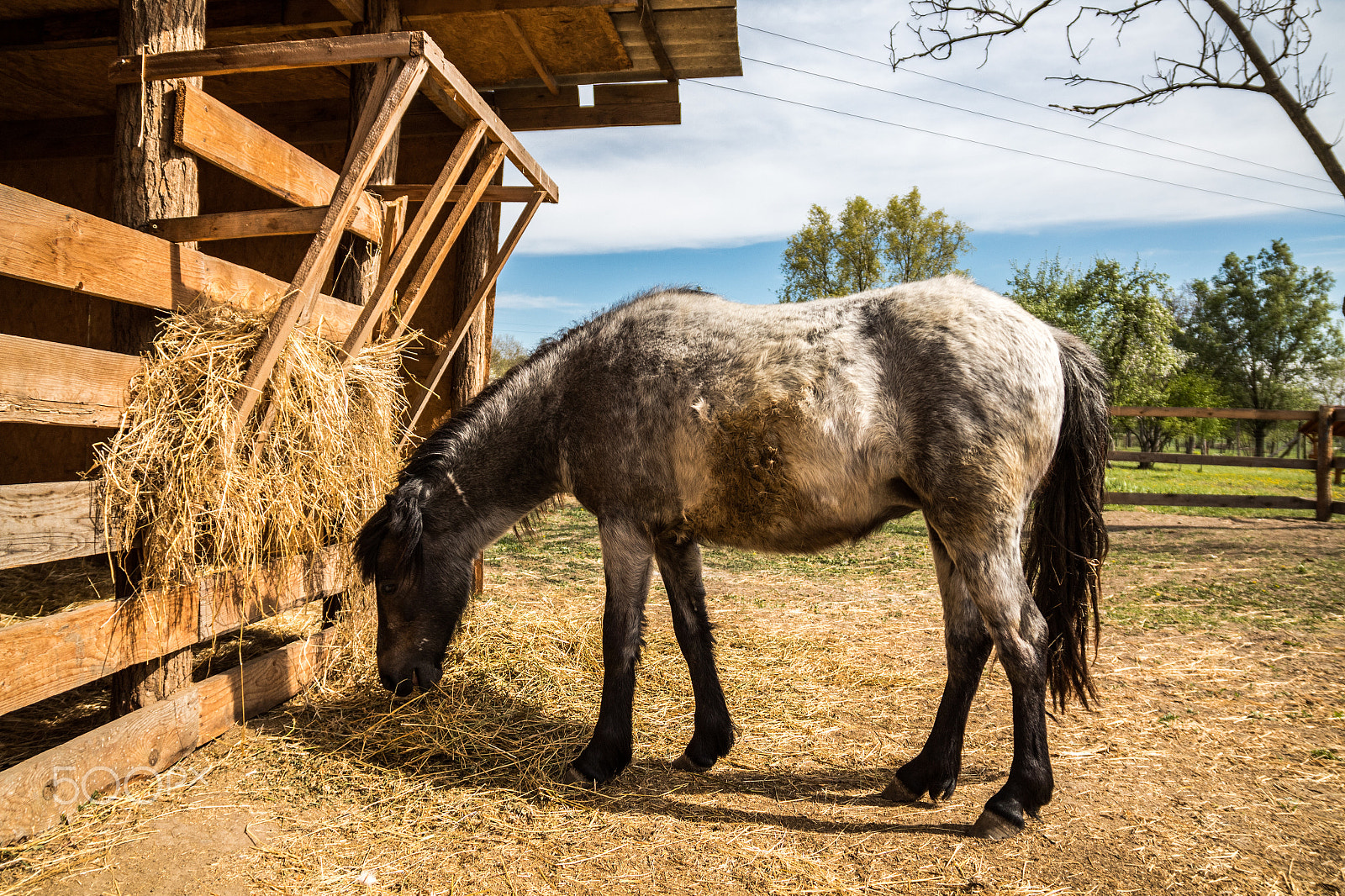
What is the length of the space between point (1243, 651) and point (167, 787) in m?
6.48

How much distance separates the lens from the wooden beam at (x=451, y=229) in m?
4.32

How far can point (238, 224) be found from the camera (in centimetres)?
330

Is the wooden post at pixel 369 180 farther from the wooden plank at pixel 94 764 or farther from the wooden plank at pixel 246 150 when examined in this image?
the wooden plank at pixel 94 764

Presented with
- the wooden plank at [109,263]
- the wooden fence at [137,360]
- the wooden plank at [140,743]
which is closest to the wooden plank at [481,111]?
the wooden fence at [137,360]

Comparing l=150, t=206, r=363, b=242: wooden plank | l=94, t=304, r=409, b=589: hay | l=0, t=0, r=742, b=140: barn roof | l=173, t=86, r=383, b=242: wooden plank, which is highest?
l=0, t=0, r=742, b=140: barn roof

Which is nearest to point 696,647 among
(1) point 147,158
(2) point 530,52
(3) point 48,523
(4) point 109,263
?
(3) point 48,523

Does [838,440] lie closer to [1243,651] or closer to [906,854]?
[906,854]

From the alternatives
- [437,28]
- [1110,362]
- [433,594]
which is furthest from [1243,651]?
[1110,362]

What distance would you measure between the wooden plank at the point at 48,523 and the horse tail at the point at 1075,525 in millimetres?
4110

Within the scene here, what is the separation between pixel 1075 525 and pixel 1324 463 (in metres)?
11.9

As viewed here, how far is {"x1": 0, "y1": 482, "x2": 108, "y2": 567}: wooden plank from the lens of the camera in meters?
2.51

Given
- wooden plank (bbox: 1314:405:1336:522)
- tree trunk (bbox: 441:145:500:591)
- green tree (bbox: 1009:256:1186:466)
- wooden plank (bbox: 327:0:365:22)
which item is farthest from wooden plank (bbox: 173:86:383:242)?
green tree (bbox: 1009:256:1186:466)

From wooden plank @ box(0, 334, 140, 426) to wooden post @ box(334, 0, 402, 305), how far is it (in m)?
1.88

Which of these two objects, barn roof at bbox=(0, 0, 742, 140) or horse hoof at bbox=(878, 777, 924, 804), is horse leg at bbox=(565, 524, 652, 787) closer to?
horse hoof at bbox=(878, 777, 924, 804)
